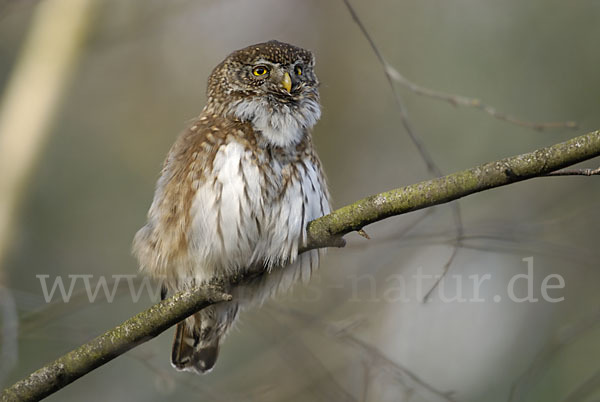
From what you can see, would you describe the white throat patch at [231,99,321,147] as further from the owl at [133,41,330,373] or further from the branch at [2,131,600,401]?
the branch at [2,131,600,401]

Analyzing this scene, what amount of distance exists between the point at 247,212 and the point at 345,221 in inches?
30.6

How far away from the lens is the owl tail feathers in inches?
165

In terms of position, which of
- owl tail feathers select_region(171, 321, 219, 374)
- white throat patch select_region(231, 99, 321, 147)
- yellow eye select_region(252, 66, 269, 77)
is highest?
yellow eye select_region(252, 66, 269, 77)

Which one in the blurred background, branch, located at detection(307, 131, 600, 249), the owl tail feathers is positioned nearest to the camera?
branch, located at detection(307, 131, 600, 249)

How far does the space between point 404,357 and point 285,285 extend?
2605 millimetres

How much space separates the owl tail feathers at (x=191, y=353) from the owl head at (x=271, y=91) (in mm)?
1409

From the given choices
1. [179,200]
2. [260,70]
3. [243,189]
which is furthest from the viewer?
[260,70]

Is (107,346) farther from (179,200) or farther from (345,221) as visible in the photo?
(345,221)

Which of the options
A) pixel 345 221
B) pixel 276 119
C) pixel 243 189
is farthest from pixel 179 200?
pixel 345 221

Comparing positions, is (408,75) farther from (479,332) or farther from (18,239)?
(18,239)

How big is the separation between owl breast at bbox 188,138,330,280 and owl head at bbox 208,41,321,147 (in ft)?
0.65

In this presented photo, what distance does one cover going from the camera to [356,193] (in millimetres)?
8086

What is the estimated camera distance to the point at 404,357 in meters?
6.10

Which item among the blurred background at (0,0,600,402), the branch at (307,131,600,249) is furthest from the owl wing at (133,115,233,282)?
the branch at (307,131,600,249)
